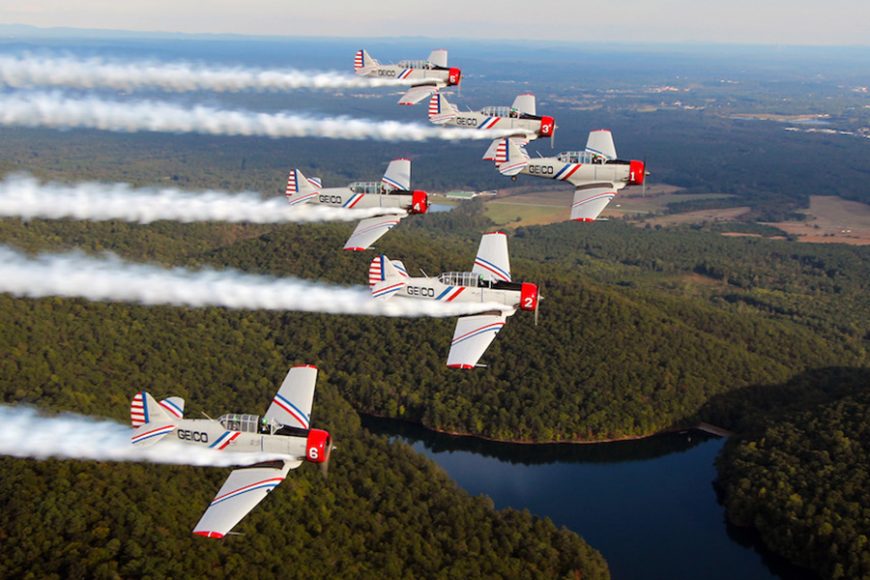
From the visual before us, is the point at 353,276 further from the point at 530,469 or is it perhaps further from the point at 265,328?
the point at 530,469

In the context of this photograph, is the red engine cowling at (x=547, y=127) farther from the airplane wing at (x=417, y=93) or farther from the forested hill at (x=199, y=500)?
the forested hill at (x=199, y=500)

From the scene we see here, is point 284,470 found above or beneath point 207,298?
Result: beneath

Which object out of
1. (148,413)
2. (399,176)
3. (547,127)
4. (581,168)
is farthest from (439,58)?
(148,413)

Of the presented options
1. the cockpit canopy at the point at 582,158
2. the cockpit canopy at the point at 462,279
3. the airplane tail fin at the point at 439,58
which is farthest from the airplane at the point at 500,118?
the cockpit canopy at the point at 462,279

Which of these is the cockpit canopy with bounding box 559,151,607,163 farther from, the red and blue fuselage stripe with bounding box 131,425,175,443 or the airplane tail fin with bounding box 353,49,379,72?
the red and blue fuselage stripe with bounding box 131,425,175,443

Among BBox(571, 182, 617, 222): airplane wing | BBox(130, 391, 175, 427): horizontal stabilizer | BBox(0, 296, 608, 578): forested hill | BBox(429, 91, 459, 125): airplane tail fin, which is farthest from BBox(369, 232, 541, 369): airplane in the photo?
BBox(0, 296, 608, 578): forested hill

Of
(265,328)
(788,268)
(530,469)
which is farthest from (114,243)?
(788,268)
